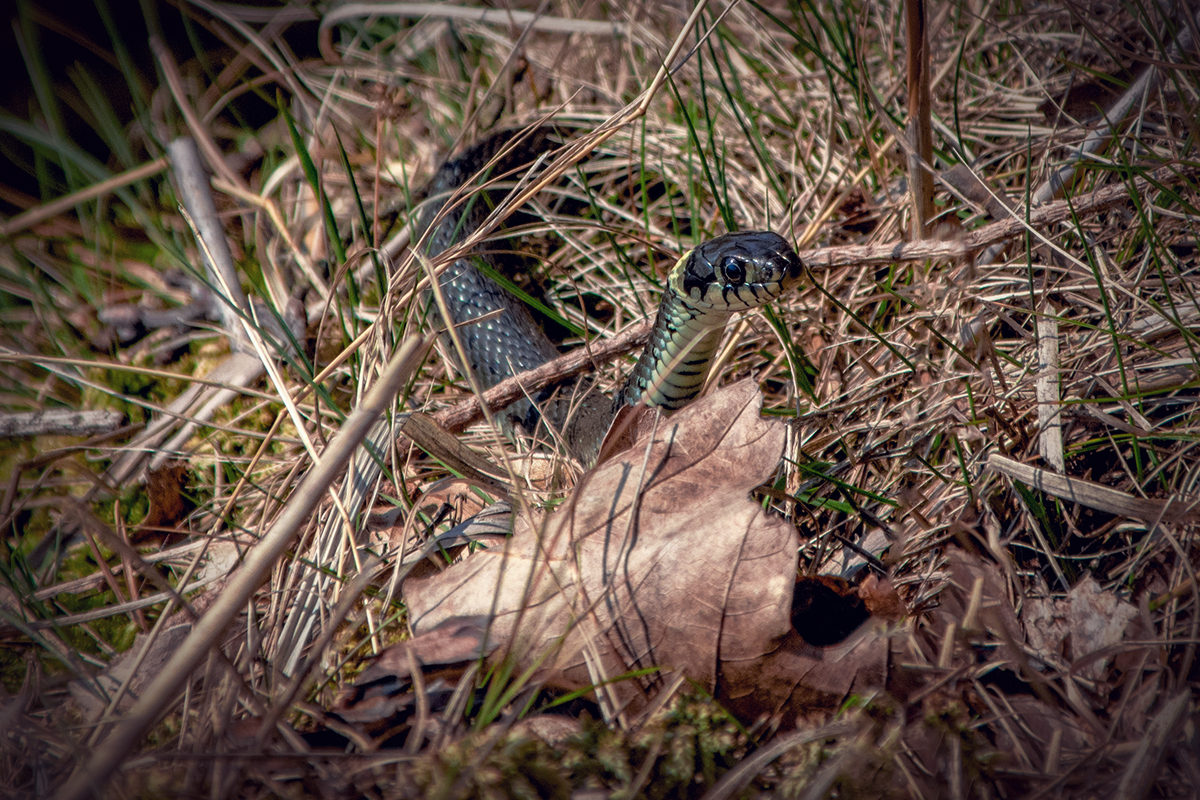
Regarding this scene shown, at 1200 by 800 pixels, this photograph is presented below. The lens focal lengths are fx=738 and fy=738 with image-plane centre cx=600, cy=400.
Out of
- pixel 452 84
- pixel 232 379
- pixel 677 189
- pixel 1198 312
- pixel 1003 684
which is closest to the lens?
pixel 1003 684

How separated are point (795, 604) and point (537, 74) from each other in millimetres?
3373

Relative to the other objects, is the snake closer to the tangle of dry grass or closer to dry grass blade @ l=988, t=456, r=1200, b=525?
the tangle of dry grass

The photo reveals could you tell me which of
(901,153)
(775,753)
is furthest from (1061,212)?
(775,753)

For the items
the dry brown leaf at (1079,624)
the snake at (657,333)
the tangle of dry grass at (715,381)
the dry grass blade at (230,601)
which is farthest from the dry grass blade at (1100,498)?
the dry grass blade at (230,601)

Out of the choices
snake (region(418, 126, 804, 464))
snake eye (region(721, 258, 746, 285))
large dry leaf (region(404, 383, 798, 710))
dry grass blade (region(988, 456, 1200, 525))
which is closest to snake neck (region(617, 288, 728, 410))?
snake (region(418, 126, 804, 464))

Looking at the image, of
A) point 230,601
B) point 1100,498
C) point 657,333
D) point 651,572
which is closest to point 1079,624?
point 1100,498

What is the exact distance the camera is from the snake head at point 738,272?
220 centimetres

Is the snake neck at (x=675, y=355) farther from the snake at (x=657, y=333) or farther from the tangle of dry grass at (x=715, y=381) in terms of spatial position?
the tangle of dry grass at (x=715, y=381)

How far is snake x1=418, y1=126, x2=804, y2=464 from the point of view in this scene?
7.37 feet

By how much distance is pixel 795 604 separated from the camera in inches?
64.6

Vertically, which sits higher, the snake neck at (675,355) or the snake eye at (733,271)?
the snake eye at (733,271)

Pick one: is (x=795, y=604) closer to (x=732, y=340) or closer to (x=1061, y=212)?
(x=732, y=340)

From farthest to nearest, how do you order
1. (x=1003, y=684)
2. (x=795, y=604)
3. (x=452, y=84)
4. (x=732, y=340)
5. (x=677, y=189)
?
(x=452, y=84) < (x=677, y=189) < (x=732, y=340) < (x=795, y=604) < (x=1003, y=684)

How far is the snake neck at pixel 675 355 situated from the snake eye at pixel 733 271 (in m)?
0.13
